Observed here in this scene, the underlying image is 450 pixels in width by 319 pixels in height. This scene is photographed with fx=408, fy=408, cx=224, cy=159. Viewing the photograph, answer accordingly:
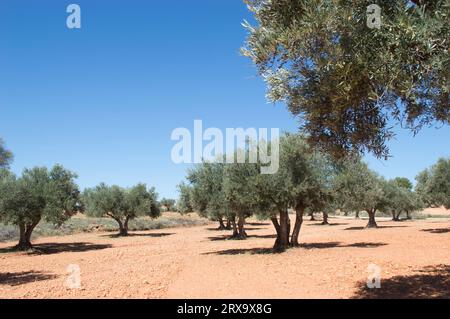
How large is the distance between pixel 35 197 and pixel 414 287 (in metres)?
29.3

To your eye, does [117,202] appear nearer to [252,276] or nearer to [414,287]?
[252,276]

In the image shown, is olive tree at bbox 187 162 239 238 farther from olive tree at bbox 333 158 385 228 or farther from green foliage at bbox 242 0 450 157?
green foliage at bbox 242 0 450 157

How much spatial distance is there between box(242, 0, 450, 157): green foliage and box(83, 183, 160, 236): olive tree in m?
44.5

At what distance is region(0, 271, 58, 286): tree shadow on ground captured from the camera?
17.2 m

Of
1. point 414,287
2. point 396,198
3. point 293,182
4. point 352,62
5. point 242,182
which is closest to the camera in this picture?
point 352,62

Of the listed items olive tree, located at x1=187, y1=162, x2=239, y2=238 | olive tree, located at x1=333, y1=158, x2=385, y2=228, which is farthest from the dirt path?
olive tree, located at x1=333, y1=158, x2=385, y2=228

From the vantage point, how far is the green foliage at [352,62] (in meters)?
7.54

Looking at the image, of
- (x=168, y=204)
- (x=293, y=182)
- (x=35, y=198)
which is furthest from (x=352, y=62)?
(x=168, y=204)

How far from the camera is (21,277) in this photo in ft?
61.5

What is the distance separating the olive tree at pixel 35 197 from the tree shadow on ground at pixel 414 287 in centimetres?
2738

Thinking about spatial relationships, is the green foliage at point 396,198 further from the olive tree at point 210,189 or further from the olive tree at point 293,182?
the olive tree at point 293,182

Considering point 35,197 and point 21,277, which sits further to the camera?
point 35,197

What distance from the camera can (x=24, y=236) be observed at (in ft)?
113
